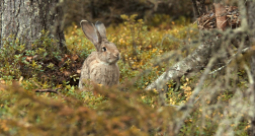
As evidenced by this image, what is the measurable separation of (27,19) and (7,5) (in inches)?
19.5

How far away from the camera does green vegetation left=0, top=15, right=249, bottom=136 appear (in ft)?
10.0

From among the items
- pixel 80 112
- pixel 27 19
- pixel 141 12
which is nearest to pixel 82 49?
pixel 27 19

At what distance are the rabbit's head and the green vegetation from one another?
47 centimetres

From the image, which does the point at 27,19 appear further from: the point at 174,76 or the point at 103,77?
the point at 174,76

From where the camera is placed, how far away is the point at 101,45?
5910 millimetres

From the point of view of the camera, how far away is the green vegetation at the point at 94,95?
120 inches

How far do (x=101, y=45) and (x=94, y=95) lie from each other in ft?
3.87

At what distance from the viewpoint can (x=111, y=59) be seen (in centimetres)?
571

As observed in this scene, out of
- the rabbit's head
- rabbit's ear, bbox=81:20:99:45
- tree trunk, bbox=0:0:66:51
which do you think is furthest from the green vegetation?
rabbit's ear, bbox=81:20:99:45

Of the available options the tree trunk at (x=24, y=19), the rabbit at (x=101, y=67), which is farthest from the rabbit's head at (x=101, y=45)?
the tree trunk at (x=24, y=19)

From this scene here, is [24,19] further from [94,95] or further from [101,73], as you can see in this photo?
[94,95]

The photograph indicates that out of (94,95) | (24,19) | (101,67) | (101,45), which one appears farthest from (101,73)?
(24,19)

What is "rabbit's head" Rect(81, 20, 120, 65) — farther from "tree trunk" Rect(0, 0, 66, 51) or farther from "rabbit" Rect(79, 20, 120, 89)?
"tree trunk" Rect(0, 0, 66, 51)

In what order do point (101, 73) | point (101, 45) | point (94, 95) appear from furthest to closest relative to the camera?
1. point (101, 45)
2. point (101, 73)
3. point (94, 95)
